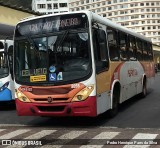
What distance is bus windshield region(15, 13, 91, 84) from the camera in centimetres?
953

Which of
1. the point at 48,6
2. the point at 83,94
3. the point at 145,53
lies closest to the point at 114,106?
the point at 83,94

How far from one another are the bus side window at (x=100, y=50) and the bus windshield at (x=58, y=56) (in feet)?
1.04

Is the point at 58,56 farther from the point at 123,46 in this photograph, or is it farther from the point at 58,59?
the point at 123,46

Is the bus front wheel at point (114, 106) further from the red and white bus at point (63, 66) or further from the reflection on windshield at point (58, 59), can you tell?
the reflection on windshield at point (58, 59)

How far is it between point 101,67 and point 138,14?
126573 mm

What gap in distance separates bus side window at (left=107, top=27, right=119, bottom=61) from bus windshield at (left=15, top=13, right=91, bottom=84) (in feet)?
5.03

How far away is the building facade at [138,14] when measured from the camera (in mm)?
132000

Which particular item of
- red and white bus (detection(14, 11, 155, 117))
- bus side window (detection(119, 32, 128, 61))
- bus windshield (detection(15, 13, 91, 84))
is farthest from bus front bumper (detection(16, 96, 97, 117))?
bus side window (detection(119, 32, 128, 61))

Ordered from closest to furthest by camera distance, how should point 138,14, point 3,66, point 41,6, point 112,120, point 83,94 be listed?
point 83,94, point 112,120, point 3,66, point 138,14, point 41,6

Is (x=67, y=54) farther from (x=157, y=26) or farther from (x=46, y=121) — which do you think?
(x=157, y=26)

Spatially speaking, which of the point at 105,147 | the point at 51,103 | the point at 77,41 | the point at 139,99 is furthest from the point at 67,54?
the point at 139,99

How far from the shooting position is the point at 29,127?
A: 10.3 metres

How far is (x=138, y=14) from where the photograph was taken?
134 metres

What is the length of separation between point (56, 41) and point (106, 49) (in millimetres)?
1563
